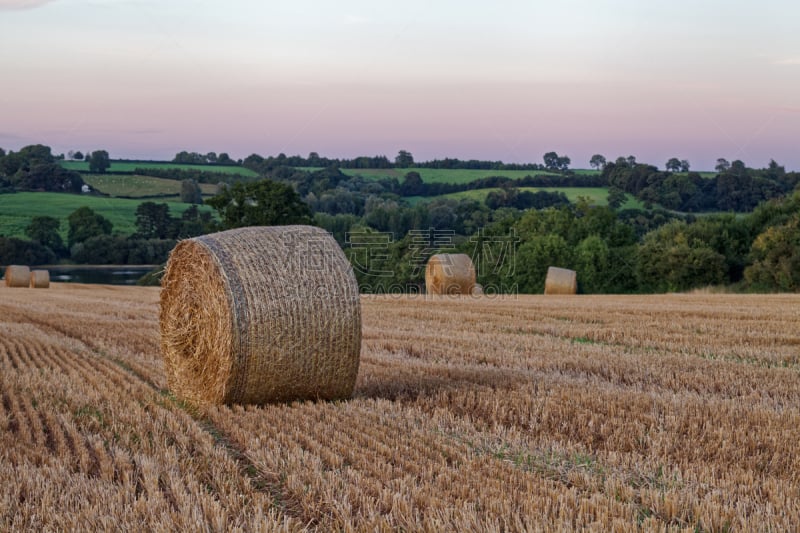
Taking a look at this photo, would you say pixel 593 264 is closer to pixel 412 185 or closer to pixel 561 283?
pixel 561 283

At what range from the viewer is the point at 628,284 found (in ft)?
144

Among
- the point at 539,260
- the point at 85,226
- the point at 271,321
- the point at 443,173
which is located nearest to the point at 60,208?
the point at 85,226

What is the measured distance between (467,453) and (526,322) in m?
9.98

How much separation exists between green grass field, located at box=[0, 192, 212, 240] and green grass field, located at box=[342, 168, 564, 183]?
19.6 metres

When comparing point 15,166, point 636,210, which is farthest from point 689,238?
point 15,166

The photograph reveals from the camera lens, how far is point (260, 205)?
48219 millimetres

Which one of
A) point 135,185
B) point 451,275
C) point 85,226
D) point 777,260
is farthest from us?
point 135,185

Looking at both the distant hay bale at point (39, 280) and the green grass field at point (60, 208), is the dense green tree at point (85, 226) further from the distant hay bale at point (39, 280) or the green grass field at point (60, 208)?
the distant hay bale at point (39, 280)

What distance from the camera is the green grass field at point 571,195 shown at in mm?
70625

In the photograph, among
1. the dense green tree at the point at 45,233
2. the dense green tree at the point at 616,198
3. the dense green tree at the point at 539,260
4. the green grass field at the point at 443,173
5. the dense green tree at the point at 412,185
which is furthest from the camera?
the green grass field at the point at 443,173

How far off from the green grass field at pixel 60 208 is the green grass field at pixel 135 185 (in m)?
2.34

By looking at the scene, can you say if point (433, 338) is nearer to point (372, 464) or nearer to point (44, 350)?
point (44, 350)

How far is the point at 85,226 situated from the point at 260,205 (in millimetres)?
30715

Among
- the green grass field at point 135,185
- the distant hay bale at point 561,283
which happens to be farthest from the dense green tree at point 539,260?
the green grass field at point 135,185
